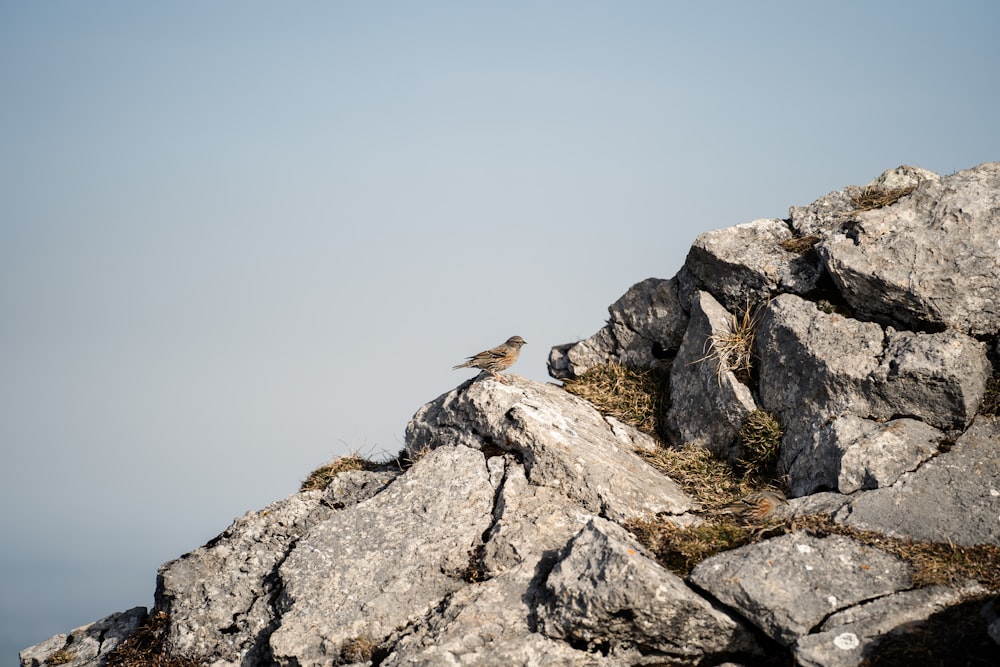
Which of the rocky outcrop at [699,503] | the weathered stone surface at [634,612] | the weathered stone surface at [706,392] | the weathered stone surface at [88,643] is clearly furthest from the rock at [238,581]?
the weathered stone surface at [706,392]

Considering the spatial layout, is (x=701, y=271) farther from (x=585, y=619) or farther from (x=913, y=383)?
(x=585, y=619)

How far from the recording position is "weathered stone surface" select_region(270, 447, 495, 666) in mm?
11320

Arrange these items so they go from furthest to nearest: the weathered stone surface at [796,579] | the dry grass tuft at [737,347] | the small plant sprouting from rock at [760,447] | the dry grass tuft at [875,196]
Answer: the dry grass tuft at [875,196]
the dry grass tuft at [737,347]
the small plant sprouting from rock at [760,447]
the weathered stone surface at [796,579]

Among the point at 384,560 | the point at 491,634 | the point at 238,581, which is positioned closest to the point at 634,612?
the point at 491,634

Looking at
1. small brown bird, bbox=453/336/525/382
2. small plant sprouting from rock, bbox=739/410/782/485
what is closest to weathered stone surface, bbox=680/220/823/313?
small plant sprouting from rock, bbox=739/410/782/485

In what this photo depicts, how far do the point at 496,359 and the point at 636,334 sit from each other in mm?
3638

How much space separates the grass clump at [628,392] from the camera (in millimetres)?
15672

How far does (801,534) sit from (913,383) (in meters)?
3.72

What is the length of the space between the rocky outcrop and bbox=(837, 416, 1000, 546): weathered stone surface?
0.04m

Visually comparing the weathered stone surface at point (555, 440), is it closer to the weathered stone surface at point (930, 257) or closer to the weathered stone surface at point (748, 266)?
the weathered stone surface at point (748, 266)

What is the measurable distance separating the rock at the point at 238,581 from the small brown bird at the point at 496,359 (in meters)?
2.61

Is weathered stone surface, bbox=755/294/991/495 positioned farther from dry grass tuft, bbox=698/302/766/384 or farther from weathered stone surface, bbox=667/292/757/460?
weathered stone surface, bbox=667/292/757/460

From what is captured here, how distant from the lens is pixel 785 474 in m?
13.6

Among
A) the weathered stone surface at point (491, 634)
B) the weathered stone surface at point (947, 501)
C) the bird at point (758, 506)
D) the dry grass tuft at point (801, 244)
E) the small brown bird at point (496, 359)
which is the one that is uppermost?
the small brown bird at point (496, 359)
